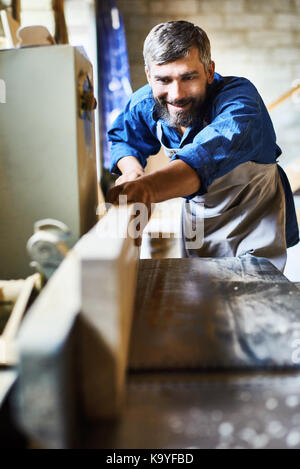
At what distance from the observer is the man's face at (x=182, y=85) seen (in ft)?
4.06

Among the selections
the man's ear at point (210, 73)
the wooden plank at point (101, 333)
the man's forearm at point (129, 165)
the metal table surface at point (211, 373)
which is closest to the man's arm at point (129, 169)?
the man's forearm at point (129, 165)

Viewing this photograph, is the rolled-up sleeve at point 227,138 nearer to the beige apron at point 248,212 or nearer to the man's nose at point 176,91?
the man's nose at point 176,91

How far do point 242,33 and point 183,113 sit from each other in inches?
Answer: 158

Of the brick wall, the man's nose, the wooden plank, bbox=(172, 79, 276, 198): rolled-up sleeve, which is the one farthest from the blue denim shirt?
the brick wall

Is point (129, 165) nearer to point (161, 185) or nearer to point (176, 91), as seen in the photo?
point (176, 91)

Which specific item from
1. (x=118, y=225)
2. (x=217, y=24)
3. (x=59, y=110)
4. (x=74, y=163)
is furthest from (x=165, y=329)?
(x=217, y=24)

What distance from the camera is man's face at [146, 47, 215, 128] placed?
1.24m

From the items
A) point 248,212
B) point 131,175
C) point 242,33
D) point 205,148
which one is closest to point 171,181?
point 205,148

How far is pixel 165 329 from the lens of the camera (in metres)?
0.75

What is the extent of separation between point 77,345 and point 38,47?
733mm

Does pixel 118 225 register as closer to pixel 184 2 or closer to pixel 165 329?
pixel 165 329

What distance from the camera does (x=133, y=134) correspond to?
5.53 ft

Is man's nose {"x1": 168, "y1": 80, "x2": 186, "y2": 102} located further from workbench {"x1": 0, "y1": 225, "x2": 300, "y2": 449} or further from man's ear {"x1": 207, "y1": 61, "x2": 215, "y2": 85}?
workbench {"x1": 0, "y1": 225, "x2": 300, "y2": 449}

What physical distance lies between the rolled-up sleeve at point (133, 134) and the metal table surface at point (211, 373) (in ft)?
2.69
